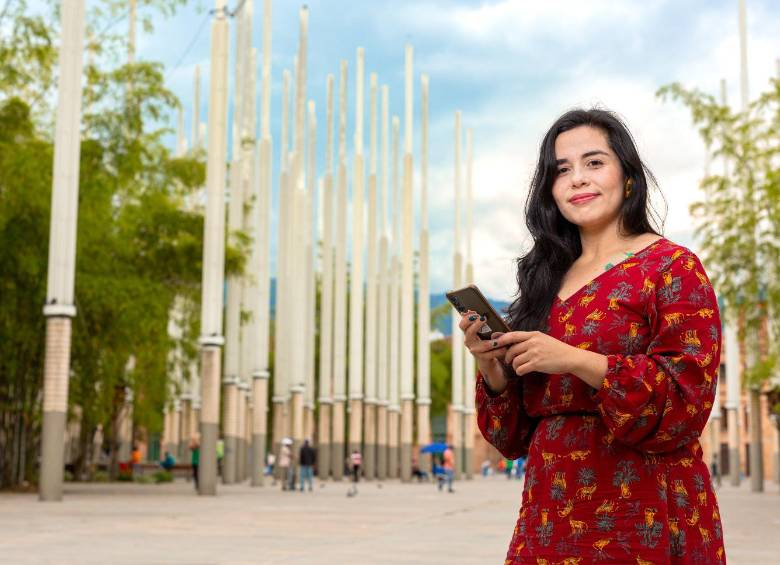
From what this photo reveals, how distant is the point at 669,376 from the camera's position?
2.43 metres

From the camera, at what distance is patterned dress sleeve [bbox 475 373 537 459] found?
275 cm

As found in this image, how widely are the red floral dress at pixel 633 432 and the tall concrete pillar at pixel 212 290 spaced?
82.3 ft

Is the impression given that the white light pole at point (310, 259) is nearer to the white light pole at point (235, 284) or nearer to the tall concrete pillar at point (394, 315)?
the tall concrete pillar at point (394, 315)

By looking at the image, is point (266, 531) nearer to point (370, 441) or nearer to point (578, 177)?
point (578, 177)

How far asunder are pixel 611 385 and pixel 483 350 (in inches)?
12.1

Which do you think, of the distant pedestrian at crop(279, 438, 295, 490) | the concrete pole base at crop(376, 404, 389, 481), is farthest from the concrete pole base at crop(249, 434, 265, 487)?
the concrete pole base at crop(376, 404, 389, 481)

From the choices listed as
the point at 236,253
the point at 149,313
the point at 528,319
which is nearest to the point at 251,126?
the point at 236,253

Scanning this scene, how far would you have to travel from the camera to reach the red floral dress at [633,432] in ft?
7.93

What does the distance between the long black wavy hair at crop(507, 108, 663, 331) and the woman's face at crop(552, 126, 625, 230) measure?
0.07 ft

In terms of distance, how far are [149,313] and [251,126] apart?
1017cm

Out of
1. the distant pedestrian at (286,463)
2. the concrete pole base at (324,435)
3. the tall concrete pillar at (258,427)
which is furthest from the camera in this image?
the concrete pole base at (324,435)

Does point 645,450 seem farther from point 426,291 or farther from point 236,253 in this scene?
point 426,291

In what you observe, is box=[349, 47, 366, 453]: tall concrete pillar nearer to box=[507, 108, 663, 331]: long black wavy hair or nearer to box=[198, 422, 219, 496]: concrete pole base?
box=[198, 422, 219, 496]: concrete pole base

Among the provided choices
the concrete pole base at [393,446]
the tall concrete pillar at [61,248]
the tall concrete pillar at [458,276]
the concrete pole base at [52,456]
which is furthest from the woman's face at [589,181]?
the concrete pole base at [393,446]
